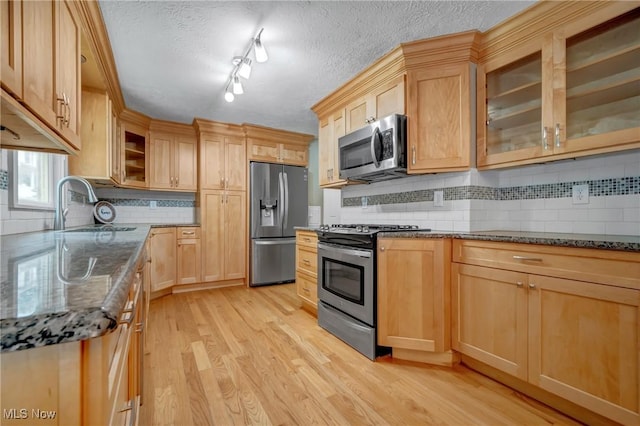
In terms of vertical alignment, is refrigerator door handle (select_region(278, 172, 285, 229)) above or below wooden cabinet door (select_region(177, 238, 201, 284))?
above

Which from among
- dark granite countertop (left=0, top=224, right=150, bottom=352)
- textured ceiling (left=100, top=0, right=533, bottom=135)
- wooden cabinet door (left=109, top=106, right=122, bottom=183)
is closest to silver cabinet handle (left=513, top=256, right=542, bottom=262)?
textured ceiling (left=100, top=0, right=533, bottom=135)

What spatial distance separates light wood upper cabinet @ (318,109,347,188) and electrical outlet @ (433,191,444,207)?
35.9 inches

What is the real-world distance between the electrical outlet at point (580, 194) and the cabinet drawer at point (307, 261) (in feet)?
6.52

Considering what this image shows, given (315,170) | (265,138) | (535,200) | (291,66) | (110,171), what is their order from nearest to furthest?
(535,200)
(291,66)
(110,171)
(265,138)
(315,170)

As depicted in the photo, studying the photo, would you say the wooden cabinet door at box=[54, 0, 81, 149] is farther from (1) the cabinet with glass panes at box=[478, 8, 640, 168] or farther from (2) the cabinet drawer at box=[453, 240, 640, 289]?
(1) the cabinet with glass panes at box=[478, 8, 640, 168]

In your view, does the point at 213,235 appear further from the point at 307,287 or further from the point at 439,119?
the point at 439,119

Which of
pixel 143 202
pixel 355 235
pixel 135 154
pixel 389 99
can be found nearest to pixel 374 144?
pixel 389 99

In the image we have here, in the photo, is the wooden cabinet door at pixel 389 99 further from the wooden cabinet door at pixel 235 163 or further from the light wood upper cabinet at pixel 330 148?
the wooden cabinet door at pixel 235 163

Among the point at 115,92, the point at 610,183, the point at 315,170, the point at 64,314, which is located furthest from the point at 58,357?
the point at 315,170

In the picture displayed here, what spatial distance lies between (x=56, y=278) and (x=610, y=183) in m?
2.59

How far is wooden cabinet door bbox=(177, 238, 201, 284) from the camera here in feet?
12.2

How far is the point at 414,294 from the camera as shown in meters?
1.97

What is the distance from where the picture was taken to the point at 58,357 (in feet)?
1.35

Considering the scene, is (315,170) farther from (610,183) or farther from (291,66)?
(610,183)
